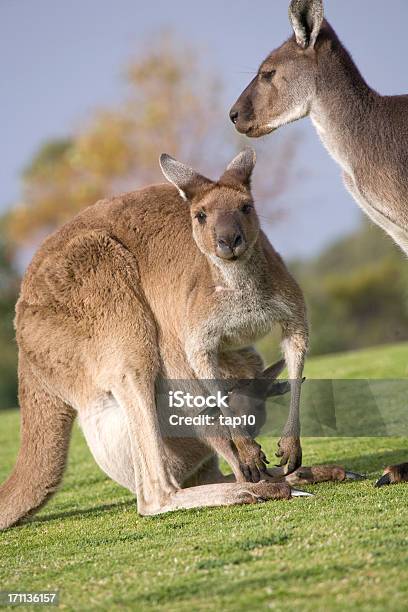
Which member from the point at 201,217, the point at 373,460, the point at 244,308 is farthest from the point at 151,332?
the point at 373,460

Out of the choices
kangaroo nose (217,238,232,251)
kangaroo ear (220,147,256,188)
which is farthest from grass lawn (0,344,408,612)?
kangaroo ear (220,147,256,188)

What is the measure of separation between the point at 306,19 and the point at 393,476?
243 centimetres

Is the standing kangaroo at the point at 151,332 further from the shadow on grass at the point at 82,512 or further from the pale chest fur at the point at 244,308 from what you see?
the shadow on grass at the point at 82,512

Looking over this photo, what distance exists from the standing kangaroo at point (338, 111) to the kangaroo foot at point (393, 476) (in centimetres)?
120

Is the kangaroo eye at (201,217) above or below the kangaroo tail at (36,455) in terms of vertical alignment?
above

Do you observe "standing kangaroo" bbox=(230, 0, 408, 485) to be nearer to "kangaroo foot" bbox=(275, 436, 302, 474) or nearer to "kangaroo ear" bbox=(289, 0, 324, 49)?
"kangaroo ear" bbox=(289, 0, 324, 49)

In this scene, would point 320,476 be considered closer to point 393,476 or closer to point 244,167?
point 393,476

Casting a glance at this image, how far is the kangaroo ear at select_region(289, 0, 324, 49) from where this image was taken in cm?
491

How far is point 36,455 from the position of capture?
188 inches

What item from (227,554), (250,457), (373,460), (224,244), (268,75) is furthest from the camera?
(373,460)

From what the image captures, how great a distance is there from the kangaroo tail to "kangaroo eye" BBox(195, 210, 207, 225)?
121 cm

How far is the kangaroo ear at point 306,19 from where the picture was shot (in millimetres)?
4906

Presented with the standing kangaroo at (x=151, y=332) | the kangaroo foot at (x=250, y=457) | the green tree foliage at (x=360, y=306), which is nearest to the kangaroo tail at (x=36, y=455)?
the standing kangaroo at (x=151, y=332)

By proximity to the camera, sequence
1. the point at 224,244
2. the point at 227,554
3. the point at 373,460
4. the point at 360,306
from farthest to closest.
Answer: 1. the point at 360,306
2. the point at 373,460
3. the point at 224,244
4. the point at 227,554
